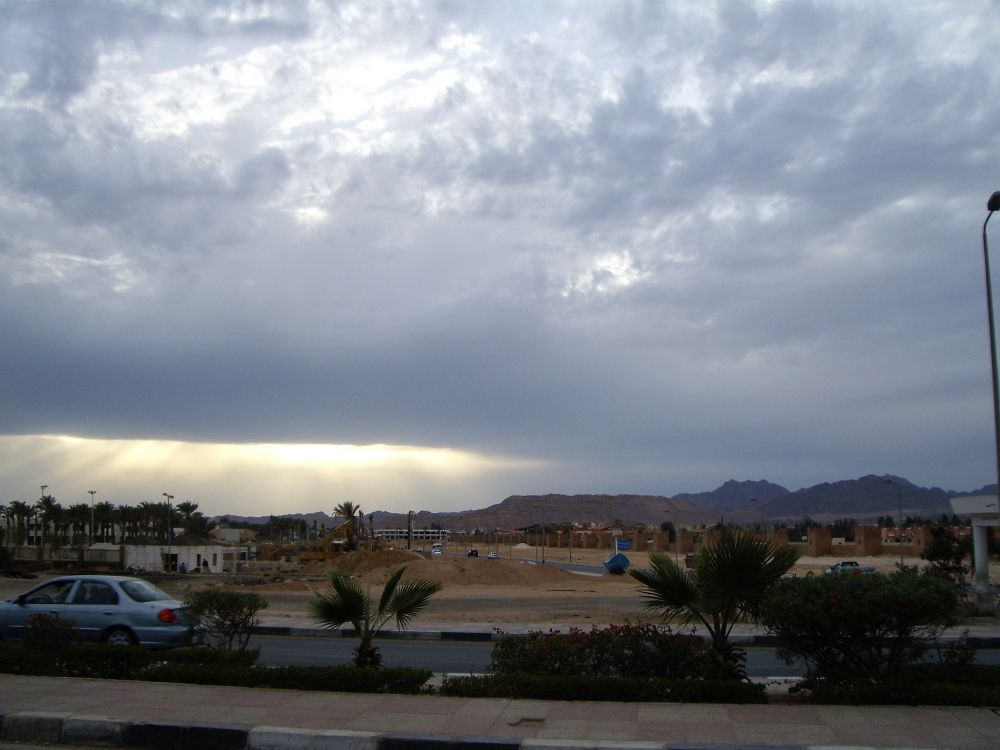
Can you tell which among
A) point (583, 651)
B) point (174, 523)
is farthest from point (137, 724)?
point (174, 523)

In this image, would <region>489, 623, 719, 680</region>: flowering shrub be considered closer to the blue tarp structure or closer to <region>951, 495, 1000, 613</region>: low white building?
<region>951, 495, 1000, 613</region>: low white building

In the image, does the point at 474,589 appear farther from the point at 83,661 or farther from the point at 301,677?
the point at 301,677

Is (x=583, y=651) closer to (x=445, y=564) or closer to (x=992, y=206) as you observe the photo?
(x=992, y=206)

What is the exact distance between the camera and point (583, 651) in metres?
10.6

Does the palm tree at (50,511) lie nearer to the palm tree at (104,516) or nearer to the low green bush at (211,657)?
the palm tree at (104,516)

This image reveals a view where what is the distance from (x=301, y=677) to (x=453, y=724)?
8.72ft

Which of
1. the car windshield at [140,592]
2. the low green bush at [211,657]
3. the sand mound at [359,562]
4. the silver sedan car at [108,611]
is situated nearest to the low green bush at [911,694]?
the low green bush at [211,657]

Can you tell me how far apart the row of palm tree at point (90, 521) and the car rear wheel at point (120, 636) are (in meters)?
82.8

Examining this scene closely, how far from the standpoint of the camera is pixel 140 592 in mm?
14992

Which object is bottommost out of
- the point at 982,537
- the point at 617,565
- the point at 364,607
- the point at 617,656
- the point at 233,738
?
the point at 617,565

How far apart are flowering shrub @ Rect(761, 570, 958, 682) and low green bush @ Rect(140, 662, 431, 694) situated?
13.7 ft

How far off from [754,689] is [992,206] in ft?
42.0

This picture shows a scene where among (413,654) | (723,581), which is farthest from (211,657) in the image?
(723,581)

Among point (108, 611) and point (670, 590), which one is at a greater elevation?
point (670, 590)
